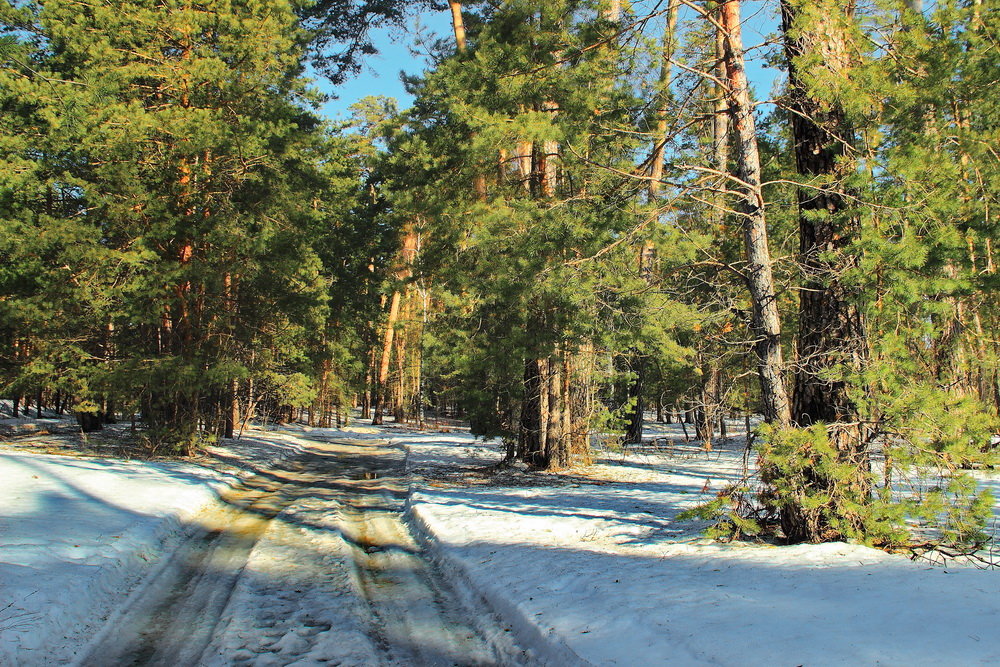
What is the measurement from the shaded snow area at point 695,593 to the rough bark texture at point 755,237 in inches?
37.1

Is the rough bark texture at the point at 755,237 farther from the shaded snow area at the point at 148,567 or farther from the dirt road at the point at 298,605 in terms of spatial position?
the shaded snow area at the point at 148,567

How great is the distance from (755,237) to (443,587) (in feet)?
15.8

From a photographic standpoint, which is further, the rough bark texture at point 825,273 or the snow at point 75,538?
the rough bark texture at point 825,273

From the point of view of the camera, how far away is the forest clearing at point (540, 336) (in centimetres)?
523

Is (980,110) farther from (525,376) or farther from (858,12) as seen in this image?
(525,376)

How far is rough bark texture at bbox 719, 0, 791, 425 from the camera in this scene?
690 centimetres

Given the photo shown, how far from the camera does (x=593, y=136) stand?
774 cm

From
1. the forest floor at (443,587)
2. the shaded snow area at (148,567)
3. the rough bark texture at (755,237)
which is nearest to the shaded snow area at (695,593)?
the forest floor at (443,587)

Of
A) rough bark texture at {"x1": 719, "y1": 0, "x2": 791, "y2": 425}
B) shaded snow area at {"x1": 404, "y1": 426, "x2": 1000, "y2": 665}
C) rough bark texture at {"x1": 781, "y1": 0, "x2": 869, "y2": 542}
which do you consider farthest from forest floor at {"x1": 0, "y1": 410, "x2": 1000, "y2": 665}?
rough bark texture at {"x1": 719, "y1": 0, "x2": 791, "y2": 425}

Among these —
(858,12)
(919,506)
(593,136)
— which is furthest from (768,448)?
(858,12)

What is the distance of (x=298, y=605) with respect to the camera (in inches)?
221

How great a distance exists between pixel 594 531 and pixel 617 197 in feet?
13.4

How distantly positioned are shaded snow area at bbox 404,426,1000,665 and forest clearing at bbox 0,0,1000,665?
0.15 feet

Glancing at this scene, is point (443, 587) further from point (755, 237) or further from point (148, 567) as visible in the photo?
point (755, 237)
